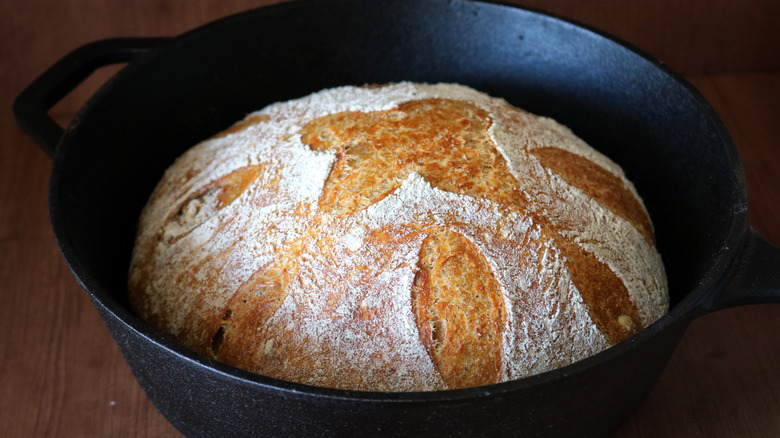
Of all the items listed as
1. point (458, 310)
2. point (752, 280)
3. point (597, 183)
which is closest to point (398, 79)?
point (597, 183)

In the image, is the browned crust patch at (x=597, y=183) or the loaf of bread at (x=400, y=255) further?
the browned crust patch at (x=597, y=183)

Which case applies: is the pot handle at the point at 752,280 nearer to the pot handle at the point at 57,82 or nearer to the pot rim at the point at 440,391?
the pot rim at the point at 440,391

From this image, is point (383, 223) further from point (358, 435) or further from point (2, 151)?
point (2, 151)

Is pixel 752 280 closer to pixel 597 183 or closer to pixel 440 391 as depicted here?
pixel 597 183

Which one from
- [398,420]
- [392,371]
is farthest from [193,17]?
[398,420]

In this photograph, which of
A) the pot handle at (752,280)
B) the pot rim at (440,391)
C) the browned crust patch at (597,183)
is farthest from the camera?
the browned crust patch at (597,183)

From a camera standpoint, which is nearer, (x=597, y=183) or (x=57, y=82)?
A: (x=597, y=183)

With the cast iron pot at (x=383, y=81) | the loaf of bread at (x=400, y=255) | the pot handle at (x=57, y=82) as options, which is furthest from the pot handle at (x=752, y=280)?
the pot handle at (x=57, y=82)

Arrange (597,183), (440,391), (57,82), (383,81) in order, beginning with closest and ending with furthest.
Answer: (440,391), (597,183), (57,82), (383,81)
